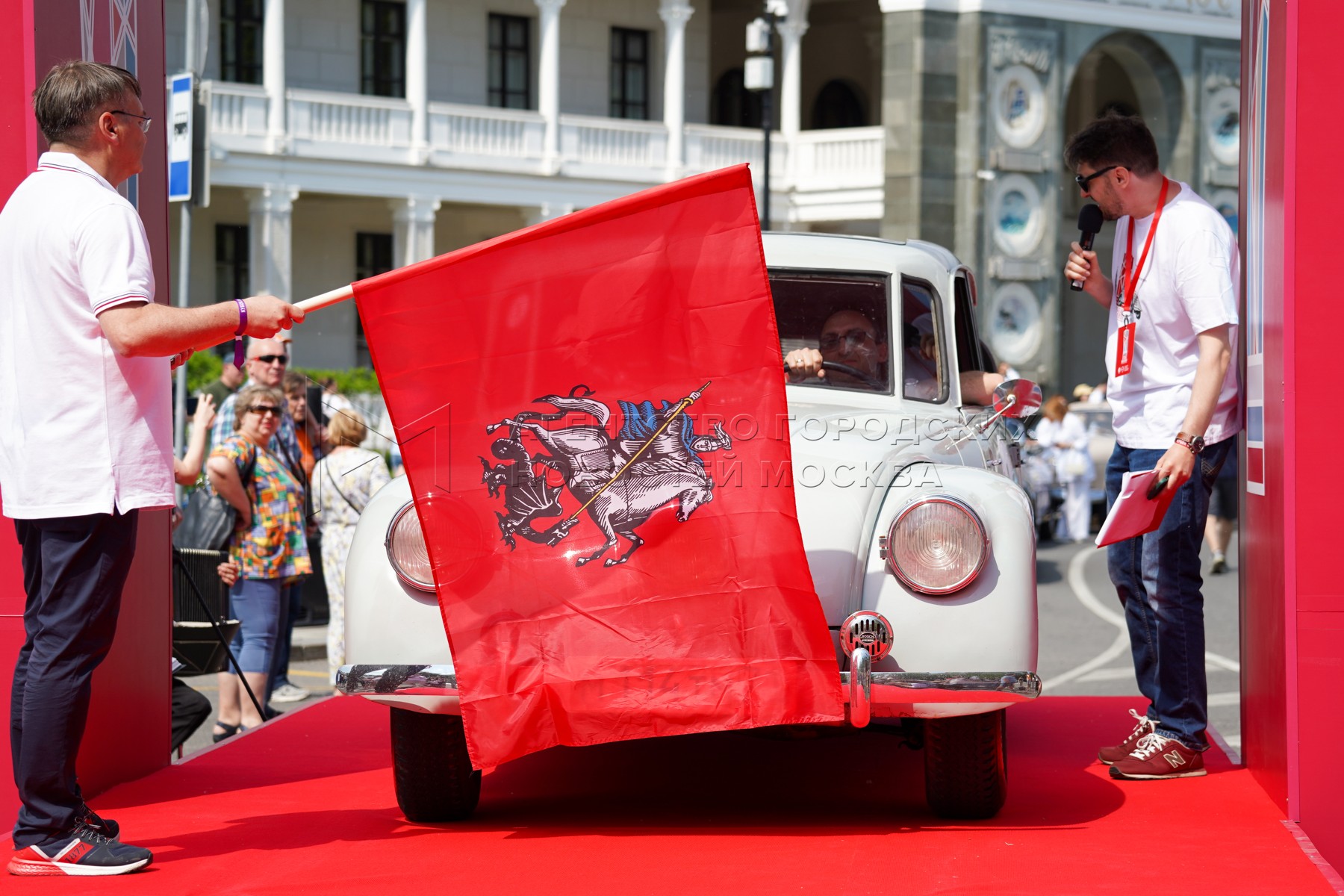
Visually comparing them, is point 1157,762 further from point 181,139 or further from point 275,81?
point 275,81

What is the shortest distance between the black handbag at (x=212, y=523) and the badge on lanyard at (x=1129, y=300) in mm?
4080

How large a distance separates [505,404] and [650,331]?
0.43 metres

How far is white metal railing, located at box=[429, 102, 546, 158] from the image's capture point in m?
28.6

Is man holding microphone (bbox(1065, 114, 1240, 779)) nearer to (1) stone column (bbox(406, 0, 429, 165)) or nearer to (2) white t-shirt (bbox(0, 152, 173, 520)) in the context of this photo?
(2) white t-shirt (bbox(0, 152, 173, 520))

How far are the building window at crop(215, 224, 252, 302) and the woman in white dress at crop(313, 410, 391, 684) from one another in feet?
75.3

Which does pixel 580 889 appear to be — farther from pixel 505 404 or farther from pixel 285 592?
pixel 285 592

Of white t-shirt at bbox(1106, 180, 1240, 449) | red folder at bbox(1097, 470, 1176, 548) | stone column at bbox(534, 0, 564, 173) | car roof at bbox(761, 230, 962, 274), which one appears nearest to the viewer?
red folder at bbox(1097, 470, 1176, 548)

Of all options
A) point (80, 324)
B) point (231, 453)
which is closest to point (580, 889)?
point (80, 324)

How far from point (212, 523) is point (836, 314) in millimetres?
3295

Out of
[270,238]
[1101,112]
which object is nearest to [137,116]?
[270,238]

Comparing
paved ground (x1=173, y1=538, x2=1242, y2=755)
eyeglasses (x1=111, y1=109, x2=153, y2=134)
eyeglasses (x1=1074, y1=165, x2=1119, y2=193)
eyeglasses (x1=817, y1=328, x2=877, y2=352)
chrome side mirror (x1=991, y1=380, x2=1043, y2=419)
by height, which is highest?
eyeglasses (x1=1074, y1=165, x2=1119, y2=193)

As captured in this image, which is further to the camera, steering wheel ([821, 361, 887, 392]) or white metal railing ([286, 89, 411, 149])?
white metal railing ([286, 89, 411, 149])

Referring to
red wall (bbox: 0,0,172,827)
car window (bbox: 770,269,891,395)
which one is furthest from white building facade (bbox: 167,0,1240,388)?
car window (bbox: 770,269,891,395)

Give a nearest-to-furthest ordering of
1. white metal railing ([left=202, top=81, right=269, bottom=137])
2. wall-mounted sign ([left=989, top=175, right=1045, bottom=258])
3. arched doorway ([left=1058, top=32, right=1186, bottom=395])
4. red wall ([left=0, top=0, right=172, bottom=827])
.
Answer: red wall ([left=0, top=0, right=172, bottom=827]), white metal railing ([left=202, top=81, right=269, bottom=137]), wall-mounted sign ([left=989, top=175, right=1045, bottom=258]), arched doorway ([left=1058, top=32, right=1186, bottom=395])
